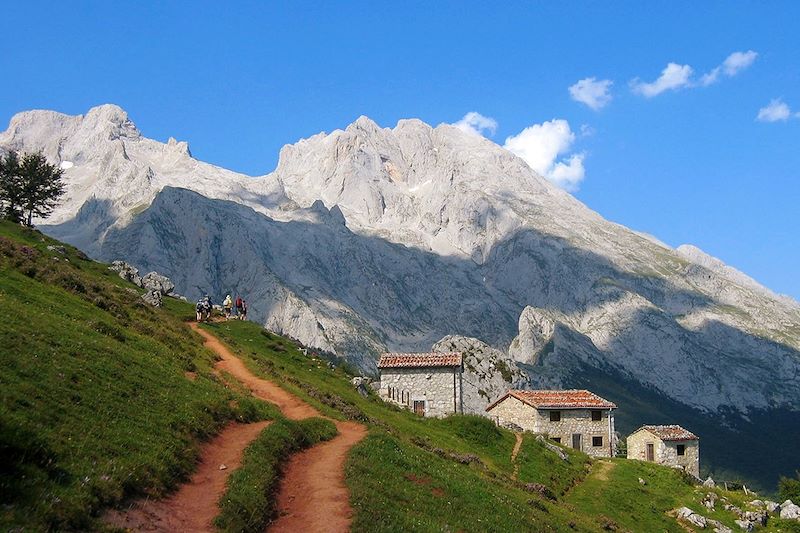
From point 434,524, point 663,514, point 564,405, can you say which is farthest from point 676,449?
point 434,524

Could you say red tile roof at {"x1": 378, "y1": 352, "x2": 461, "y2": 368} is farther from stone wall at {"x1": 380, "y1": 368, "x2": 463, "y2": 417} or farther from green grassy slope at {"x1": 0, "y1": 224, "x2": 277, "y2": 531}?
green grassy slope at {"x1": 0, "y1": 224, "x2": 277, "y2": 531}

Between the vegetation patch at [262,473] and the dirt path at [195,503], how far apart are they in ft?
1.39

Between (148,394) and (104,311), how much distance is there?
720 inches

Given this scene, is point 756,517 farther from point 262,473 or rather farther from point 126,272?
point 126,272

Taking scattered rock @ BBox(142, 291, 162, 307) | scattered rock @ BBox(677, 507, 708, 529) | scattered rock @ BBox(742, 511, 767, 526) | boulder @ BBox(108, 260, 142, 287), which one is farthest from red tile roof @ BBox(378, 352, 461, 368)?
boulder @ BBox(108, 260, 142, 287)

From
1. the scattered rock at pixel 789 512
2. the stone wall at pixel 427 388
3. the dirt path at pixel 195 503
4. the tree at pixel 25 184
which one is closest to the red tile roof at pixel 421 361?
the stone wall at pixel 427 388

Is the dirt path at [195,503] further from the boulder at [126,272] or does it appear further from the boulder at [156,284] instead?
the boulder at [156,284]

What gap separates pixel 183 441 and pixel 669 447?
7259 centimetres

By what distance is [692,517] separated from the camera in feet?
164

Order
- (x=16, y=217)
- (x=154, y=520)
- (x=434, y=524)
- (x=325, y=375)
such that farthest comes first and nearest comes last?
(x=16, y=217) → (x=325, y=375) → (x=434, y=524) → (x=154, y=520)

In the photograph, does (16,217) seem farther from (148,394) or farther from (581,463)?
(581,463)

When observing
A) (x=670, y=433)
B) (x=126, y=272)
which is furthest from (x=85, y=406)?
(x=670, y=433)

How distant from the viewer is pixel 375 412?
49375 millimetres

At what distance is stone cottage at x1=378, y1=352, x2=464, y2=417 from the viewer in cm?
6562
